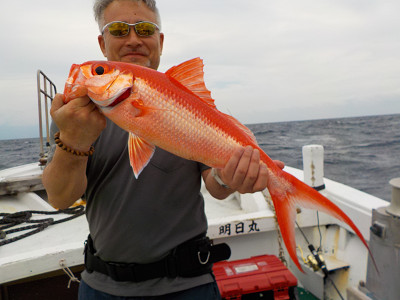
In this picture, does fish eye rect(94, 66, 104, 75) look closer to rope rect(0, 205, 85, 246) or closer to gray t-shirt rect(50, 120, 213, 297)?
gray t-shirt rect(50, 120, 213, 297)

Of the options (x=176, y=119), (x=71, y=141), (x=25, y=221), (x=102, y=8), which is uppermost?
(x=102, y=8)

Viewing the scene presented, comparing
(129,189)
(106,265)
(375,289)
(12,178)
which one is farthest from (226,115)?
(12,178)

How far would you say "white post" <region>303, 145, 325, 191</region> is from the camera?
4.54 metres

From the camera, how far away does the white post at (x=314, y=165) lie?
14.9 ft

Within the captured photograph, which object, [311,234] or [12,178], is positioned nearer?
[311,234]

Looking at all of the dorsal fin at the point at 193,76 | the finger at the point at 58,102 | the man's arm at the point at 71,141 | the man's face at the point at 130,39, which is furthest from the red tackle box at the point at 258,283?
the finger at the point at 58,102

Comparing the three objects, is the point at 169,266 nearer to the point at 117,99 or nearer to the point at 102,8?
the point at 117,99

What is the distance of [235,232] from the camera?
402cm

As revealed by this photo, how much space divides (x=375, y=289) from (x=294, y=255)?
185 centimetres

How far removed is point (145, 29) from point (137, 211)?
1328 mm

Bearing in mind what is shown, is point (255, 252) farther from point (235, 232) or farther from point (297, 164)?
point (297, 164)

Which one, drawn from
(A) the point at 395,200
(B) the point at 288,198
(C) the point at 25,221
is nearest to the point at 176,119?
(B) the point at 288,198

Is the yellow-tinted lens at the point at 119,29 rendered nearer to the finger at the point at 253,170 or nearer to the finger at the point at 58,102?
the finger at the point at 58,102

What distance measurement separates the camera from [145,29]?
2.26 metres
